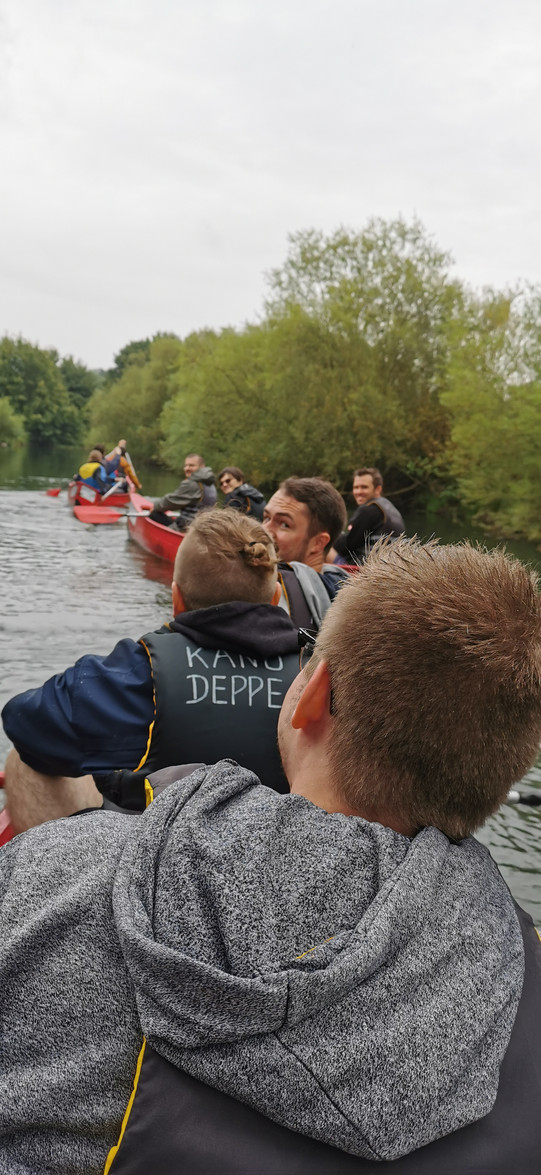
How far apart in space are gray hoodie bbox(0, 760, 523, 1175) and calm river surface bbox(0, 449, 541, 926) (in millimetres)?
2500

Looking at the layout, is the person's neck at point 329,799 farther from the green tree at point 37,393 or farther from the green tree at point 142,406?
the green tree at point 37,393

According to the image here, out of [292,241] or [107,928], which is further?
[292,241]

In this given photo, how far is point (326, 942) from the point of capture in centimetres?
84

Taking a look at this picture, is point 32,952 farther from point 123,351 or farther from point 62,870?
point 123,351

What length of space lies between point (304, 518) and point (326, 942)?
3.52m

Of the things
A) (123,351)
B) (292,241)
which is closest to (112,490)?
(292,241)

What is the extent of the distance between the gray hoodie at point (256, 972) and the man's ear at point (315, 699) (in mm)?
112

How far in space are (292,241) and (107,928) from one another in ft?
93.5

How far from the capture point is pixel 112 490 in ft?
56.9

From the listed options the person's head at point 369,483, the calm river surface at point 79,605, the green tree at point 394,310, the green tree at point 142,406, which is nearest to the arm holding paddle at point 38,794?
the calm river surface at point 79,605

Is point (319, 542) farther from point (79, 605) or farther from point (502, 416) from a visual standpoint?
point (502, 416)

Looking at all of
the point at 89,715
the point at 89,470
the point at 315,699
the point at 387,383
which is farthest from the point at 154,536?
the point at 387,383

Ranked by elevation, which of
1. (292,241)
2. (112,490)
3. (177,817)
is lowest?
(112,490)

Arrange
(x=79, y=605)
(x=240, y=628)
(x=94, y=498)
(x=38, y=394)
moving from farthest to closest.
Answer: (x=38, y=394) < (x=94, y=498) < (x=79, y=605) < (x=240, y=628)
